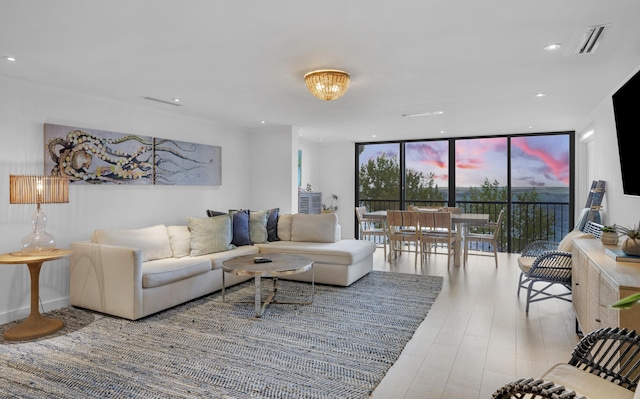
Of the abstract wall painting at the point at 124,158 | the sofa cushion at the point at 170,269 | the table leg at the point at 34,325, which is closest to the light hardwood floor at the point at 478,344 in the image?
the sofa cushion at the point at 170,269

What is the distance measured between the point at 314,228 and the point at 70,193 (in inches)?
120

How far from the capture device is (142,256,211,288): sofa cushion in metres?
3.62

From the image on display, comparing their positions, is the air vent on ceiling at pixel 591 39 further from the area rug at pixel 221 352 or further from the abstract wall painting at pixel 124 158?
the abstract wall painting at pixel 124 158

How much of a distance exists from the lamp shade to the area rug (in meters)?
1.18

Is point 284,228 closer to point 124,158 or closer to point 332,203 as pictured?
point 124,158

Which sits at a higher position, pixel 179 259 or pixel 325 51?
pixel 325 51

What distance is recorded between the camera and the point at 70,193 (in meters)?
4.08

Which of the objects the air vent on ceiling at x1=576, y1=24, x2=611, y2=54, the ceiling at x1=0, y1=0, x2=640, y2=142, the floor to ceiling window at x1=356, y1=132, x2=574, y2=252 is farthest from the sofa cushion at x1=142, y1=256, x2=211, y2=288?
the floor to ceiling window at x1=356, y1=132, x2=574, y2=252

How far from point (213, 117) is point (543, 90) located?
14.2ft

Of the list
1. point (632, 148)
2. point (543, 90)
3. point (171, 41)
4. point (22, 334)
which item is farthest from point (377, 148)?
point (22, 334)

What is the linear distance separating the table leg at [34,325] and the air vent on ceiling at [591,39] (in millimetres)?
4711

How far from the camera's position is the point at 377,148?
28.1 ft

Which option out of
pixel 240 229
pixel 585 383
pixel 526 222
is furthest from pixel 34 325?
pixel 526 222

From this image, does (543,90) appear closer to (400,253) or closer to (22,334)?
(400,253)
